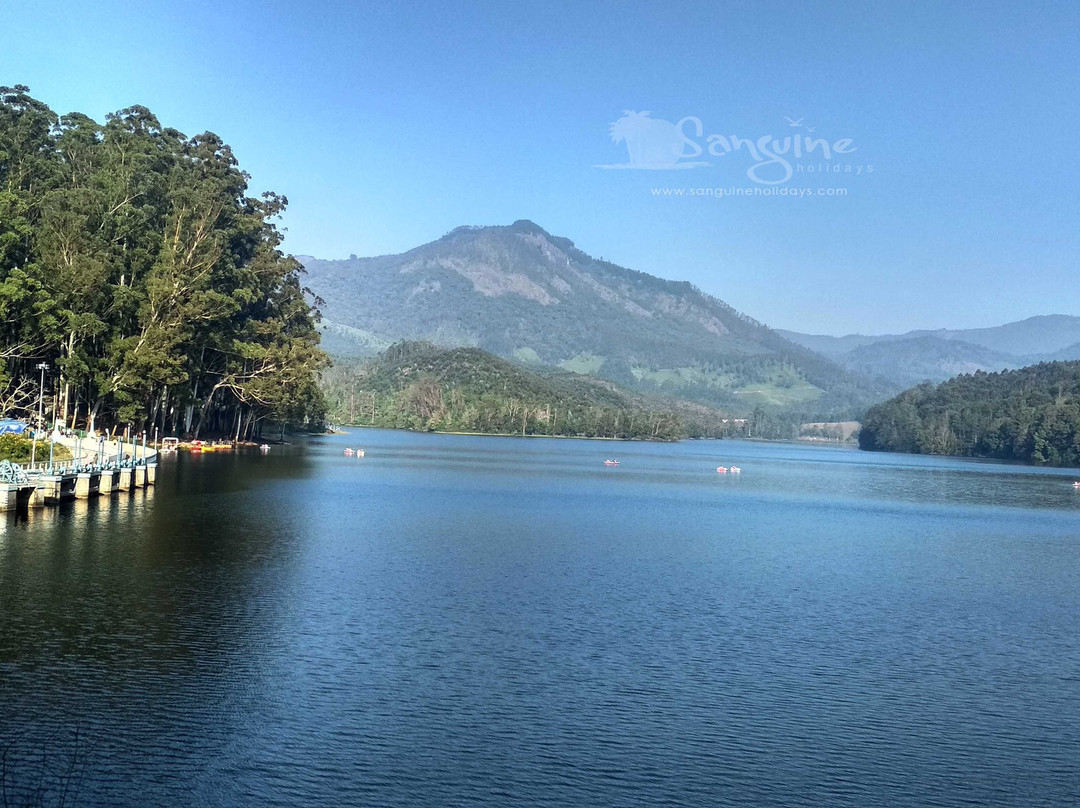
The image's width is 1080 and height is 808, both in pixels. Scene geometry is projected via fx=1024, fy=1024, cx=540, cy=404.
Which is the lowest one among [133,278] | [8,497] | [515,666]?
[515,666]

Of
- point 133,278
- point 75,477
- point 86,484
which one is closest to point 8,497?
point 75,477

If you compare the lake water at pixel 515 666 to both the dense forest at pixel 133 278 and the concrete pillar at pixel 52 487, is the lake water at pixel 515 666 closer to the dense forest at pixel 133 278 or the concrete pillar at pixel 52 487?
the concrete pillar at pixel 52 487

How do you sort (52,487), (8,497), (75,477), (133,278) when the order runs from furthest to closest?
(133,278) < (75,477) < (52,487) < (8,497)

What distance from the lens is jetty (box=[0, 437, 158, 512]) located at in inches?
1678

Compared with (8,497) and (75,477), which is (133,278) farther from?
(8,497)

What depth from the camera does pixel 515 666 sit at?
23.7 meters

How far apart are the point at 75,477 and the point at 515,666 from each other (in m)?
33.3

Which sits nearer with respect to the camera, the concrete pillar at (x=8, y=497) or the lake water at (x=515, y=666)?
the lake water at (x=515, y=666)

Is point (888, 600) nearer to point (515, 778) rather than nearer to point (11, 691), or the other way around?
point (515, 778)

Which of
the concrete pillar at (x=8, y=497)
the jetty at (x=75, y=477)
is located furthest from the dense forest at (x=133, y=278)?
the concrete pillar at (x=8, y=497)

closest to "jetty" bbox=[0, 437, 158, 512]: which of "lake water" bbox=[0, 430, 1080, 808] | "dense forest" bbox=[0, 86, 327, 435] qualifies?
"lake water" bbox=[0, 430, 1080, 808]

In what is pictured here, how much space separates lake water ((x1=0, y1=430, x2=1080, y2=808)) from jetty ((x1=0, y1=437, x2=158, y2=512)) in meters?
2.02

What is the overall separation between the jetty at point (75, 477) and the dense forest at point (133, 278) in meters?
6.93

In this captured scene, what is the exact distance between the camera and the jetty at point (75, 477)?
42.6 metres
